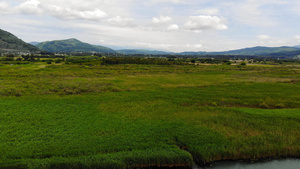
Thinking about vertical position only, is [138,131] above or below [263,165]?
above

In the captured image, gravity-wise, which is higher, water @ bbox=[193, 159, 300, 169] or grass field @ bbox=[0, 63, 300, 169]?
grass field @ bbox=[0, 63, 300, 169]

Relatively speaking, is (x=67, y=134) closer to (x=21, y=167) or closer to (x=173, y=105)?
(x=21, y=167)

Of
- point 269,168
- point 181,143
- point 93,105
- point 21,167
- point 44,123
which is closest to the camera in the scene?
point 21,167

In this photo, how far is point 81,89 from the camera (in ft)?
128

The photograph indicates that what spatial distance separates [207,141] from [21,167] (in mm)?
18686

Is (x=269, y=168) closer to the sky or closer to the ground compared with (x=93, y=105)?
closer to the ground

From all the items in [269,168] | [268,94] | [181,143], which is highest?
[268,94]

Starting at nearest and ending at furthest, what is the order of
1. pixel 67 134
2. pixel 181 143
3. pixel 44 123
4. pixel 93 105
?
pixel 181 143
pixel 67 134
pixel 44 123
pixel 93 105

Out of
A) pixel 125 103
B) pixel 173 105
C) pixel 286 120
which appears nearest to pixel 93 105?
pixel 125 103

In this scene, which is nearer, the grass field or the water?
the grass field

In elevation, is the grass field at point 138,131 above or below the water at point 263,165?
above

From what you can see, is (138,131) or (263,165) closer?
(263,165)

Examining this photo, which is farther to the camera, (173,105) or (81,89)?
(81,89)

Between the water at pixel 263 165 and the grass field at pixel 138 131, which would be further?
the water at pixel 263 165
